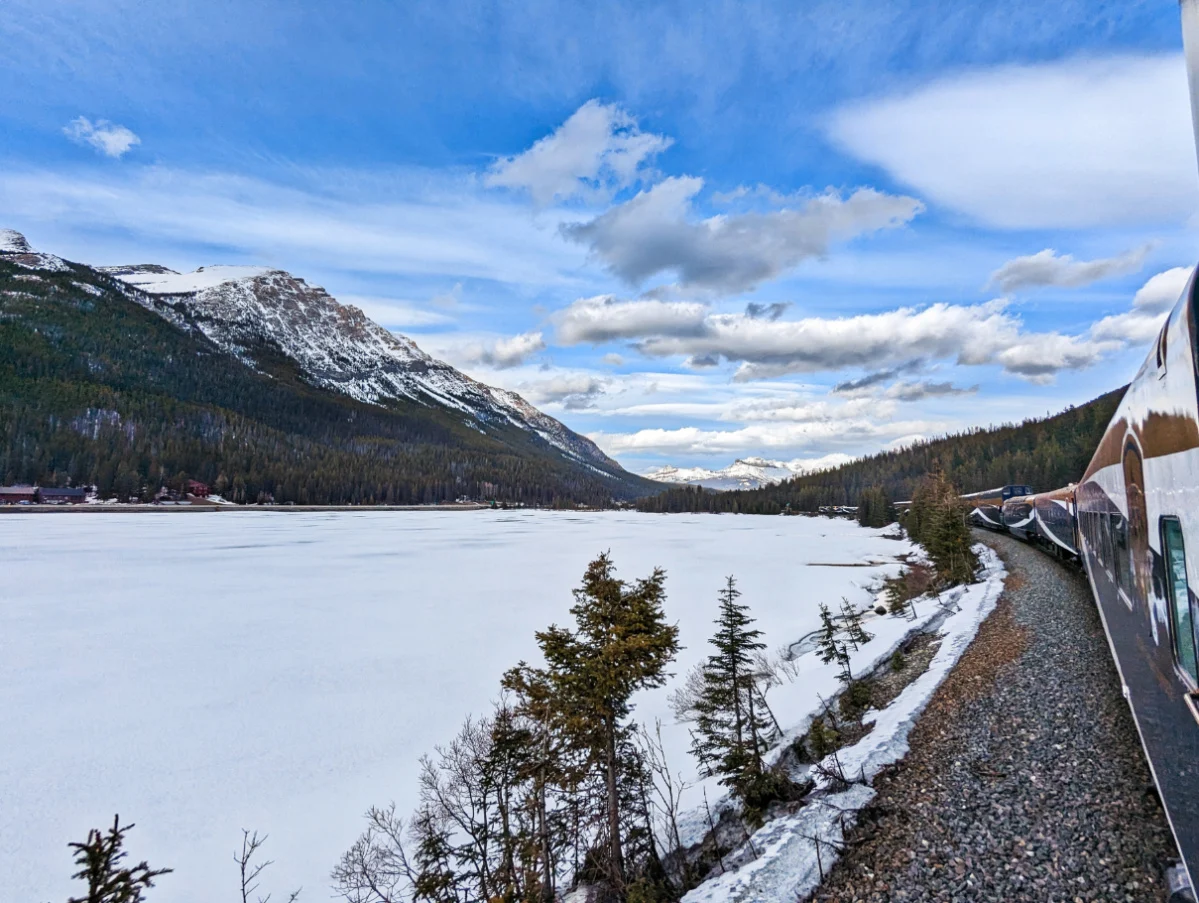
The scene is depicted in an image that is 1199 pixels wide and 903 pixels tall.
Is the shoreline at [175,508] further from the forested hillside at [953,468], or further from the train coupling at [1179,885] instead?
the train coupling at [1179,885]

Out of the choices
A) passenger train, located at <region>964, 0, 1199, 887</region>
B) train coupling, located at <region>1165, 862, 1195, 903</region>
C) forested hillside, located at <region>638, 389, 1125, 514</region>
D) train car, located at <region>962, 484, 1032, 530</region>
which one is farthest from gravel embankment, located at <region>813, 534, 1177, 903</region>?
forested hillside, located at <region>638, 389, 1125, 514</region>

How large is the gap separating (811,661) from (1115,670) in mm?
12146

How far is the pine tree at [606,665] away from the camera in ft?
34.3

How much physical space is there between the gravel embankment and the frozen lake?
823 cm

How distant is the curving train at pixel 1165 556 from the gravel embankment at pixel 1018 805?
1.09m

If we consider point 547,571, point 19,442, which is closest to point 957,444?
point 547,571

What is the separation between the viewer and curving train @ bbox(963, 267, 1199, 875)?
408 cm

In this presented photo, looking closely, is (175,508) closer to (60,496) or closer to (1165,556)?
(60,496)

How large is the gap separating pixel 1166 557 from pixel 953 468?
6651 inches

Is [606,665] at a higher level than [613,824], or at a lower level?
higher

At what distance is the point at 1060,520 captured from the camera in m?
24.8

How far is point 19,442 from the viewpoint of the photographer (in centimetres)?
12769

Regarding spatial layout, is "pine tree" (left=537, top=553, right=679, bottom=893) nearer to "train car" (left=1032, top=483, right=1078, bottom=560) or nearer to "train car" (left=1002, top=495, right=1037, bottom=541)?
"train car" (left=1032, top=483, right=1078, bottom=560)

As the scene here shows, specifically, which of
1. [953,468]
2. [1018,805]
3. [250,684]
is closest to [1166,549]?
[1018,805]
